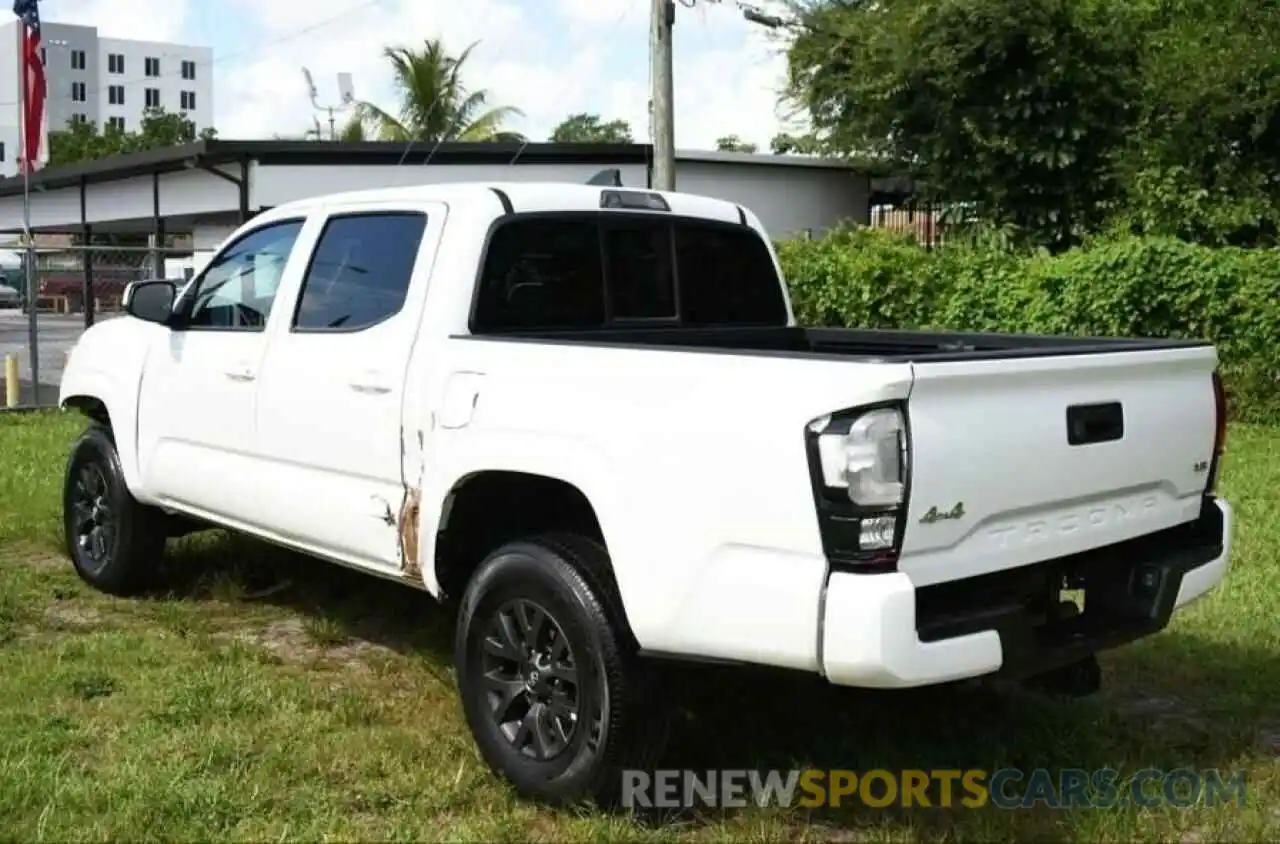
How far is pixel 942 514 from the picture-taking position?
3479 millimetres

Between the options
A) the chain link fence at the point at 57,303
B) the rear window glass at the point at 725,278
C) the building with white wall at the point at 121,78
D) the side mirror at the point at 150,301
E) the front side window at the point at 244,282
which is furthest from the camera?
the building with white wall at the point at 121,78

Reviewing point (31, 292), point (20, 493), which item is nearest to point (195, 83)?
point (31, 292)

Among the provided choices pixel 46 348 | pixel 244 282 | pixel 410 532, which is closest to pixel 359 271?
pixel 244 282

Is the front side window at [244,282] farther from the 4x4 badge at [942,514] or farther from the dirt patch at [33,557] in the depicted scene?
the 4x4 badge at [942,514]

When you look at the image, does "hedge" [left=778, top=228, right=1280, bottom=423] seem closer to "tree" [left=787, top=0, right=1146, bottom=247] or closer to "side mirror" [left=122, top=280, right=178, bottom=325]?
"tree" [left=787, top=0, right=1146, bottom=247]

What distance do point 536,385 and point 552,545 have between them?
469 mm

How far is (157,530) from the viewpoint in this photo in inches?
257

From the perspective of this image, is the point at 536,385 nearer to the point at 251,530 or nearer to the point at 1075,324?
the point at 251,530

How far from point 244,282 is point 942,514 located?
3469mm

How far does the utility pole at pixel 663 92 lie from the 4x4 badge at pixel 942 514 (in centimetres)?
1267

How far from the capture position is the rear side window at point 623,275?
16.0 feet

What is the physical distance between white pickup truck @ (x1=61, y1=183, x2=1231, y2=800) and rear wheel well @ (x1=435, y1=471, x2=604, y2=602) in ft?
0.04

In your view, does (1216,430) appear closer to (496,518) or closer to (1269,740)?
(1269,740)

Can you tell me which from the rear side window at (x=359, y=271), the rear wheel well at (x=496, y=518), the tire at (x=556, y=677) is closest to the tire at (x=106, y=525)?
the rear side window at (x=359, y=271)
